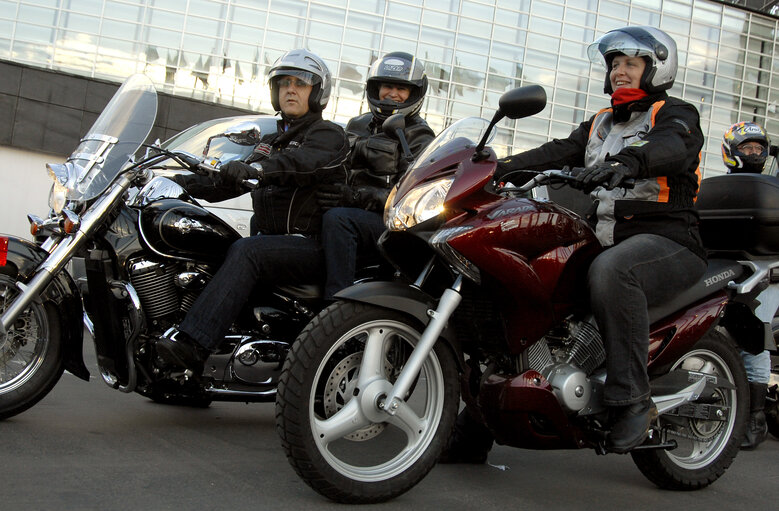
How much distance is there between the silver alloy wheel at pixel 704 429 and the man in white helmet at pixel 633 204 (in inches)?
21.8

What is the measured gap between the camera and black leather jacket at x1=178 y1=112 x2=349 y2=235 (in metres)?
4.45

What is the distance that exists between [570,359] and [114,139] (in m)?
2.57

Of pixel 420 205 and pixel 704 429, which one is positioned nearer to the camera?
pixel 420 205

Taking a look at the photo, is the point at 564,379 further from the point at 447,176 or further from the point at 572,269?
the point at 447,176

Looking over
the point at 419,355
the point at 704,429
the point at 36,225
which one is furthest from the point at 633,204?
the point at 36,225

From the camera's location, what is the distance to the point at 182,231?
13.9ft

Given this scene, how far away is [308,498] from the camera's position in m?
3.36

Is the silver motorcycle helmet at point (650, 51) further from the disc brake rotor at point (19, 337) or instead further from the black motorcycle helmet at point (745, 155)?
the disc brake rotor at point (19, 337)

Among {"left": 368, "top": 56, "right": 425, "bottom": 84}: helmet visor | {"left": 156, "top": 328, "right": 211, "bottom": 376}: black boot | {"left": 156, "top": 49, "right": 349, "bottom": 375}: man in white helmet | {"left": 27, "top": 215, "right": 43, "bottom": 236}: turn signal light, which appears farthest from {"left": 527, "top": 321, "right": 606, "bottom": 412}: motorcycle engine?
{"left": 27, "top": 215, "right": 43, "bottom": 236}: turn signal light

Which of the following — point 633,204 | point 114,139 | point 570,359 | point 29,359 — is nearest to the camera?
point 570,359

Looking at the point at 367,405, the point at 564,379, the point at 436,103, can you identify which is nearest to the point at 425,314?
the point at 367,405

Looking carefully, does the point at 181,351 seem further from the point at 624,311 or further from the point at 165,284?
the point at 624,311

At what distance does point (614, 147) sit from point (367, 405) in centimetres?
178

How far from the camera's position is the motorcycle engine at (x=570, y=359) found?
11.8 feet
